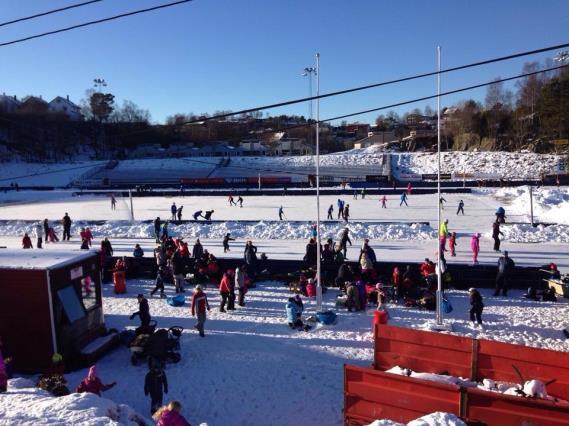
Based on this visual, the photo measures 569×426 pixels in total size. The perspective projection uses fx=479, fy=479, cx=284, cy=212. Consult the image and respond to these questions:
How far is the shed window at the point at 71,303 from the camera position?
9359 mm

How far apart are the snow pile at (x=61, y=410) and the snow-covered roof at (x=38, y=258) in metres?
2.78

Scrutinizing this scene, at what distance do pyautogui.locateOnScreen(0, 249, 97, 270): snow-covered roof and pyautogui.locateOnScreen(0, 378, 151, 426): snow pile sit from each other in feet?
9.14

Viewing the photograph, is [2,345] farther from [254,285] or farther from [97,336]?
[254,285]

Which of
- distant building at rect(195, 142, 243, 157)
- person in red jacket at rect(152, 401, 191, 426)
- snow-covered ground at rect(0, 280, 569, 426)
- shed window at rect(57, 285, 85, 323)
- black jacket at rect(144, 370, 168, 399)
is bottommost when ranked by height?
snow-covered ground at rect(0, 280, 569, 426)

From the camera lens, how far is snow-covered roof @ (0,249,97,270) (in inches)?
360

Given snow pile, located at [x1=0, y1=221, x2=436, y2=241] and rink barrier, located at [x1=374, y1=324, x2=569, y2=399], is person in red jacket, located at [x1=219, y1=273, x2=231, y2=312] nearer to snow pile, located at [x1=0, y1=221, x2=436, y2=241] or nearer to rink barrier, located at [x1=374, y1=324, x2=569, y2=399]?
rink barrier, located at [x1=374, y1=324, x2=569, y2=399]

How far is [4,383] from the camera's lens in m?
7.42

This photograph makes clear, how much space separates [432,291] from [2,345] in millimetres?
10042

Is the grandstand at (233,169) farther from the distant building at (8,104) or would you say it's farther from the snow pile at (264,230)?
the distant building at (8,104)

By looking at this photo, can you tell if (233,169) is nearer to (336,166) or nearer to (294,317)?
(336,166)

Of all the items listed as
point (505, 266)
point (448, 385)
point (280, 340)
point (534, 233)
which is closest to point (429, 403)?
point (448, 385)

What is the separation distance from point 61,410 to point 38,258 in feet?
→ 15.7

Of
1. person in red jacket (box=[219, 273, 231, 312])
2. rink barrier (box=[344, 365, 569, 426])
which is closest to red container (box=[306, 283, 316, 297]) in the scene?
person in red jacket (box=[219, 273, 231, 312])

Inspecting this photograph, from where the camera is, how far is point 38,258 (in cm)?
991
